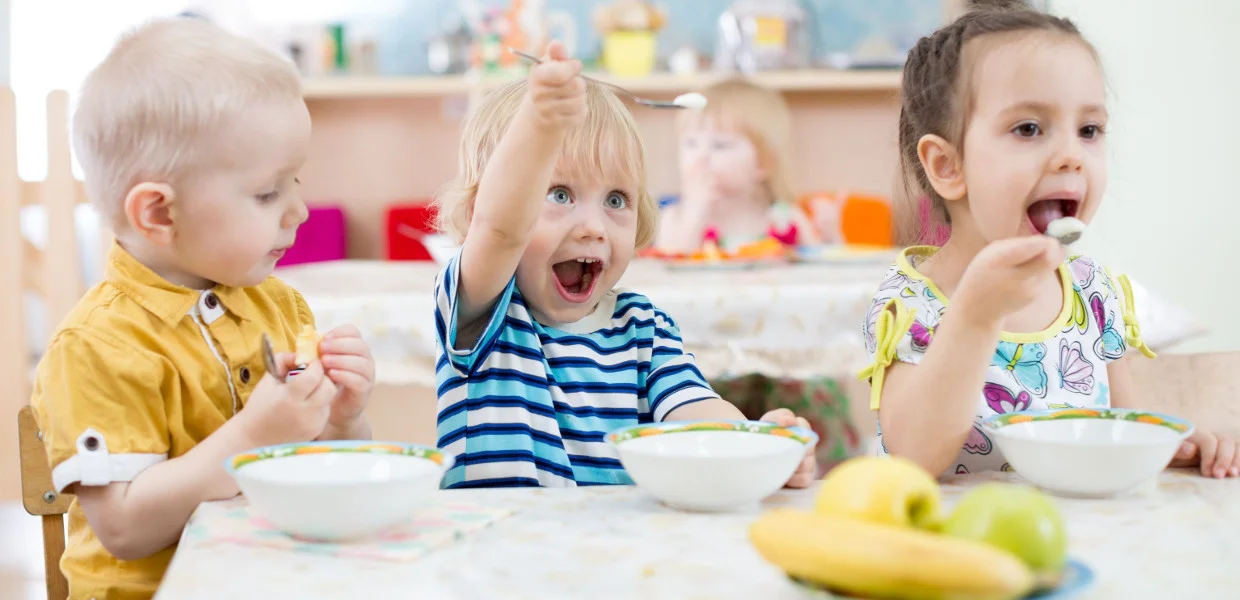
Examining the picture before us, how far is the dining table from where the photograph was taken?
0.65m

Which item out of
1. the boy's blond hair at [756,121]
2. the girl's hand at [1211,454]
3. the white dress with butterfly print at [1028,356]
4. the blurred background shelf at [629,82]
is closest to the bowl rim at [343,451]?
the white dress with butterfly print at [1028,356]

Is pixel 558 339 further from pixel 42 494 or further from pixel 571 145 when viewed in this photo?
pixel 42 494

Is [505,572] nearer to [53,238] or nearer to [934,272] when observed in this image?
[934,272]

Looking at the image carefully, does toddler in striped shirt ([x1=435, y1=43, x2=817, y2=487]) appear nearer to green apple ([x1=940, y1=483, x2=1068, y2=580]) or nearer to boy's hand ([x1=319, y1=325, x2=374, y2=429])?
boy's hand ([x1=319, y1=325, x2=374, y2=429])

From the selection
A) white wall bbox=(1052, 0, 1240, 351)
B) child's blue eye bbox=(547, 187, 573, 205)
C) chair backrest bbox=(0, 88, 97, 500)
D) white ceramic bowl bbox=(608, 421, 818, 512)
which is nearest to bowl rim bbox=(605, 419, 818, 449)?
white ceramic bowl bbox=(608, 421, 818, 512)

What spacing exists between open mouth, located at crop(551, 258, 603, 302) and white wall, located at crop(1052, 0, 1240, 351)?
2408mm

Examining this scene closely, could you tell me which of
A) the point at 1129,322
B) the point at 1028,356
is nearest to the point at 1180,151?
the point at 1129,322

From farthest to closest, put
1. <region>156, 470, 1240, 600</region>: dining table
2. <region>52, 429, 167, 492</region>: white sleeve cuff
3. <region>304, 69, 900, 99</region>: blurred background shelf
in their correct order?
1. <region>304, 69, 900, 99</region>: blurred background shelf
2. <region>52, 429, 167, 492</region>: white sleeve cuff
3. <region>156, 470, 1240, 600</region>: dining table

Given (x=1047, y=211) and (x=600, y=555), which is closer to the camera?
(x=600, y=555)

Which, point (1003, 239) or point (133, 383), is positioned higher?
point (1003, 239)

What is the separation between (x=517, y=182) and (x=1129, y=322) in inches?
26.7

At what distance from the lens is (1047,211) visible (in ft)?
3.64

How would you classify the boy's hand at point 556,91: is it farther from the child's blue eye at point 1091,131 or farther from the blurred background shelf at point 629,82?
the blurred background shelf at point 629,82

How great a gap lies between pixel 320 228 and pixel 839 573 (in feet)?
12.5
